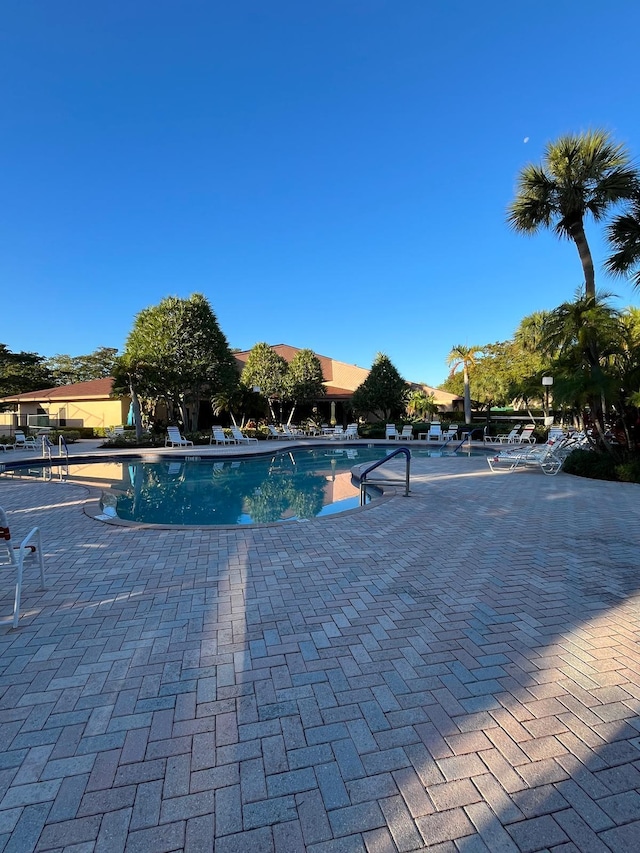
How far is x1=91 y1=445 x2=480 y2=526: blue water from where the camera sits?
25.2 feet

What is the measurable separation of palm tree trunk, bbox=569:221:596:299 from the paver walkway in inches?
322

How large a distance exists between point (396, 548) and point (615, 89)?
13831mm

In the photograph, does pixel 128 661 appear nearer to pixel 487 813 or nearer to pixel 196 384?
pixel 487 813

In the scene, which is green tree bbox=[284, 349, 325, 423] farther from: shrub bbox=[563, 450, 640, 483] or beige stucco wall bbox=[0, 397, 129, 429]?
shrub bbox=[563, 450, 640, 483]

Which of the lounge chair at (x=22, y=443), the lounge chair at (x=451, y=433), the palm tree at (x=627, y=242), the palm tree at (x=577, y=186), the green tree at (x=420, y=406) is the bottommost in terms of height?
the lounge chair at (x=451, y=433)

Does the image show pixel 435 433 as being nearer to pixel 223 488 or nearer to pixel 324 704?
pixel 223 488

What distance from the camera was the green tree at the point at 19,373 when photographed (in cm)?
3062

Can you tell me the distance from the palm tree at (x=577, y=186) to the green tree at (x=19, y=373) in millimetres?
34301

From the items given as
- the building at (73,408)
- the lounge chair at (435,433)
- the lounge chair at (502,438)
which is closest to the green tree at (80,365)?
the building at (73,408)

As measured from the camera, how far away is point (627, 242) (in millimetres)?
8711

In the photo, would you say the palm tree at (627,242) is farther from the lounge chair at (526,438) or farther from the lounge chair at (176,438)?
the lounge chair at (176,438)

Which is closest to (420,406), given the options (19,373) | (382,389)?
(382,389)

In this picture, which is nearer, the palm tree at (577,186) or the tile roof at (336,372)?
the palm tree at (577,186)

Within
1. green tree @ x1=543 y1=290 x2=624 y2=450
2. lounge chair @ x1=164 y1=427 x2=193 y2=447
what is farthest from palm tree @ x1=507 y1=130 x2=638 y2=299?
lounge chair @ x1=164 y1=427 x2=193 y2=447
